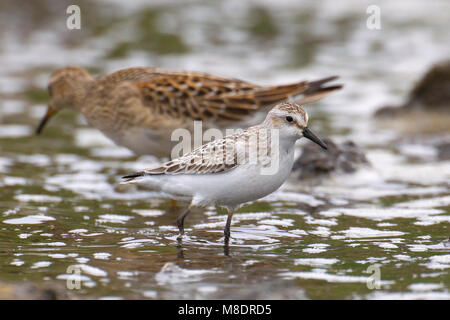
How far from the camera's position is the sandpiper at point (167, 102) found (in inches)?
421

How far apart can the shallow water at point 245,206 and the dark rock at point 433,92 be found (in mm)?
868

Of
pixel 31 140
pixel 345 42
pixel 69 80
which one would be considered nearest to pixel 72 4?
pixel 345 42

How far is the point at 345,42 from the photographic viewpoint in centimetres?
2142

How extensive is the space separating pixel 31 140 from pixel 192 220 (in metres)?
5.35

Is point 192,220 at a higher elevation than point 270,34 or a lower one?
lower

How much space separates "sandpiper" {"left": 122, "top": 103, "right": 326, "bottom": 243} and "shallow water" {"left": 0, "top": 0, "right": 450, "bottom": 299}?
597mm

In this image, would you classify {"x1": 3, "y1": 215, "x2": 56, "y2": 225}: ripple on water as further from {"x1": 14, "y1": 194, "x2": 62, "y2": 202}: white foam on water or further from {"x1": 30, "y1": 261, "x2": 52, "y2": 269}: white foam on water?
{"x1": 30, "y1": 261, "x2": 52, "y2": 269}: white foam on water

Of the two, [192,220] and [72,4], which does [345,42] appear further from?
[192,220]

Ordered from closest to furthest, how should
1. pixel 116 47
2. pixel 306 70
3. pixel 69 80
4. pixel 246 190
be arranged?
pixel 246 190 < pixel 69 80 < pixel 306 70 < pixel 116 47

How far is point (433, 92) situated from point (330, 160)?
16.6 ft

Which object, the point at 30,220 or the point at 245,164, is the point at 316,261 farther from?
the point at 30,220

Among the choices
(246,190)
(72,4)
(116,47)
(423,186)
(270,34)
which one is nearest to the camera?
(246,190)

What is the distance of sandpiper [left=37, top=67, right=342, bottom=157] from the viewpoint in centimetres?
1070
